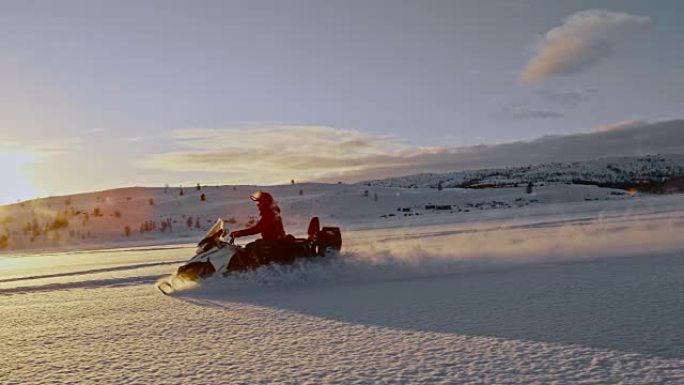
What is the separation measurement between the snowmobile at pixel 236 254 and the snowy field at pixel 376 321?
0.18 meters

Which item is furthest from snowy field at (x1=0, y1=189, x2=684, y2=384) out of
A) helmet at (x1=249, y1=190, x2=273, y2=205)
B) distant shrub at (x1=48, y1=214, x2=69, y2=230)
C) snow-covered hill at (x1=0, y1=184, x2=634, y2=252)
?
distant shrub at (x1=48, y1=214, x2=69, y2=230)

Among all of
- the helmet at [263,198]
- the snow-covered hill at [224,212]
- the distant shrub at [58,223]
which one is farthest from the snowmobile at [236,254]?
the distant shrub at [58,223]

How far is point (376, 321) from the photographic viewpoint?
6.52 m

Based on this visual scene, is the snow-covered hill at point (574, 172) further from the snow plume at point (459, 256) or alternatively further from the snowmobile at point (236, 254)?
the snowmobile at point (236, 254)

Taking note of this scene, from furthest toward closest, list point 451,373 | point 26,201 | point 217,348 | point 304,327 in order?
point 26,201 → point 304,327 → point 217,348 → point 451,373

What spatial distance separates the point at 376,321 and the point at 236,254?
421 centimetres

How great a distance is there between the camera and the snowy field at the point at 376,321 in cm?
459

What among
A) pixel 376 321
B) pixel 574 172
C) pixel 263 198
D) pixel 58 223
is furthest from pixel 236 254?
pixel 574 172

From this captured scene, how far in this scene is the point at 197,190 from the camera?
4747 centimetres

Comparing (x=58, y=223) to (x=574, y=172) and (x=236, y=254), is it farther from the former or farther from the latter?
(x=574, y=172)

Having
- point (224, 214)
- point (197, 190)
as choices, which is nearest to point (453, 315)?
point (224, 214)

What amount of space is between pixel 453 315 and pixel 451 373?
226cm

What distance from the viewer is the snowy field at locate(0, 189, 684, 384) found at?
15.1ft

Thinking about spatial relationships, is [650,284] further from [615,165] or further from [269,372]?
→ [615,165]
